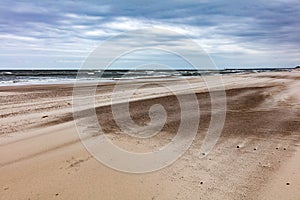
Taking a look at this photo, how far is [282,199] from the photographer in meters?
4.31

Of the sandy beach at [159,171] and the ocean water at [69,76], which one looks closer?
the sandy beach at [159,171]

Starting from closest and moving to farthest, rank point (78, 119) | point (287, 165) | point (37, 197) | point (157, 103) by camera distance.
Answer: point (37, 197), point (287, 165), point (78, 119), point (157, 103)

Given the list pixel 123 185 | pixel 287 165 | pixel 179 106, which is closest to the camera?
pixel 123 185

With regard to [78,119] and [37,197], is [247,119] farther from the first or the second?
[37,197]

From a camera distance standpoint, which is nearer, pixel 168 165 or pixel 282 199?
pixel 282 199

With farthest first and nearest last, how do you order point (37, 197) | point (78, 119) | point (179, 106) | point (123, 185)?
point (179, 106) < point (78, 119) < point (123, 185) < point (37, 197)

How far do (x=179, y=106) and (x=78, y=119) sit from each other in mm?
4451

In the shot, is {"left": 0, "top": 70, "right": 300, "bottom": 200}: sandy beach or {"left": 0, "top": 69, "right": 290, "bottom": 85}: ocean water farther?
{"left": 0, "top": 69, "right": 290, "bottom": 85}: ocean water

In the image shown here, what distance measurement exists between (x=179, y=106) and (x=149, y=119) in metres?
2.96

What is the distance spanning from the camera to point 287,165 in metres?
5.62

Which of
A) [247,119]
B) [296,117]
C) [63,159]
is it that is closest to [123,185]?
[63,159]

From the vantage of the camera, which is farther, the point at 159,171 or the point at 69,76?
the point at 69,76

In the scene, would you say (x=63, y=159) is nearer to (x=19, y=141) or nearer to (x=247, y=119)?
(x=19, y=141)

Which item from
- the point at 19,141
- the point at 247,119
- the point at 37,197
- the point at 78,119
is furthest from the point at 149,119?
the point at 37,197
